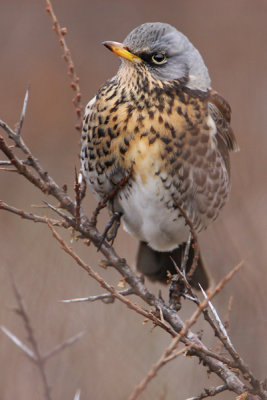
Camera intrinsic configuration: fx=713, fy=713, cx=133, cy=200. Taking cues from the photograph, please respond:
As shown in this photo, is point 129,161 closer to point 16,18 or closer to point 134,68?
point 134,68

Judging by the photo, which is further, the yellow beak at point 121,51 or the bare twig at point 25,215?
the yellow beak at point 121,51

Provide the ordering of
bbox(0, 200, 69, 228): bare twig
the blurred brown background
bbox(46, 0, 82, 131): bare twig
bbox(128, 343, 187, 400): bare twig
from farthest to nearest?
1. the blurred brown background
2. bbox(46, 0, 82, 131): bare twig
3. bbox(0, 200, 69, 228): bare twig
4. bbox(128, 343, 187, 400): bare twig

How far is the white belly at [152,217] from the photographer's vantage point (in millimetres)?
3438

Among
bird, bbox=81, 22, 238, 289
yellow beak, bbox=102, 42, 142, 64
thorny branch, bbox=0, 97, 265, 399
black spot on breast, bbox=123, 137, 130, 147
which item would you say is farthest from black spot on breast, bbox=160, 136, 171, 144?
thorny branch, bbox=0, 97, 265, 399

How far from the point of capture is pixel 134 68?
3.45 meters

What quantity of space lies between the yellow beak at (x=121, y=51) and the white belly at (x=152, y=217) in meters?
0.57

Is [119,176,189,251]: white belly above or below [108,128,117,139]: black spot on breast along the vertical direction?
below

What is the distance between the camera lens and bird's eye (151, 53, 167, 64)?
3.49 m

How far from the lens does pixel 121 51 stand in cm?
333

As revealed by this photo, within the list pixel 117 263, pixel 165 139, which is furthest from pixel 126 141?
pixel 117 263

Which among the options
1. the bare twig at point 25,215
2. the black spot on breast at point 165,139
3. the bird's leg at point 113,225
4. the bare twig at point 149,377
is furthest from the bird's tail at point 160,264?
the bare twig at point 149,377

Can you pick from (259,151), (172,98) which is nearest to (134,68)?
(172,98)

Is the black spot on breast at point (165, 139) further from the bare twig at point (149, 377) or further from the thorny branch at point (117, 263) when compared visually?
the bare twig at point (149, 377)

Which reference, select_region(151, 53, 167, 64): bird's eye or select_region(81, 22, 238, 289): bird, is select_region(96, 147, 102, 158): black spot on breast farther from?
select_region(151, 53, 167, 64): bird's eye
